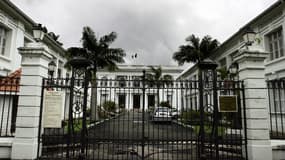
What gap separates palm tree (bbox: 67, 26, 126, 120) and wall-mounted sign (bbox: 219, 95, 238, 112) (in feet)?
37.4

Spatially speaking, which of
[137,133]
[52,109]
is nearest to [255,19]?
[137,133]

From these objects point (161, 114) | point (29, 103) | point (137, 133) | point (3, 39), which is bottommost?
point (137, 133)

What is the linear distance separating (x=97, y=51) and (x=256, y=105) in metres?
12.7

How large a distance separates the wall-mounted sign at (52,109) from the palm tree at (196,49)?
49.9 ft

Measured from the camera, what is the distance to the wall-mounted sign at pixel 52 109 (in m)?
6.02

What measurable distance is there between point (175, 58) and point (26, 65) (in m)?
15.6

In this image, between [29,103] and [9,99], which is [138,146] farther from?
[9,99]

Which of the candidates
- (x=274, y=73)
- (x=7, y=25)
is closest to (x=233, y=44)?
(x=274, y=73)

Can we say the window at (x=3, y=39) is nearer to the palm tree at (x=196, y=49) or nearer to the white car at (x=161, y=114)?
the white car at (x=161, y=114)

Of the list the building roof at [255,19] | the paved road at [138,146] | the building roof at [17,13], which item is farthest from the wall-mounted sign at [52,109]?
the building roof at [255,19]

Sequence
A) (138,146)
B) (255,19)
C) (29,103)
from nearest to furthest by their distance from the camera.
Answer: (29,103), (138,146), (255,19)

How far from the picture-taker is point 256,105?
5.92m

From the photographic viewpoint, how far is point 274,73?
38.4 feet

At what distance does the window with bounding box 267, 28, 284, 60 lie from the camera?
11.7 metres
